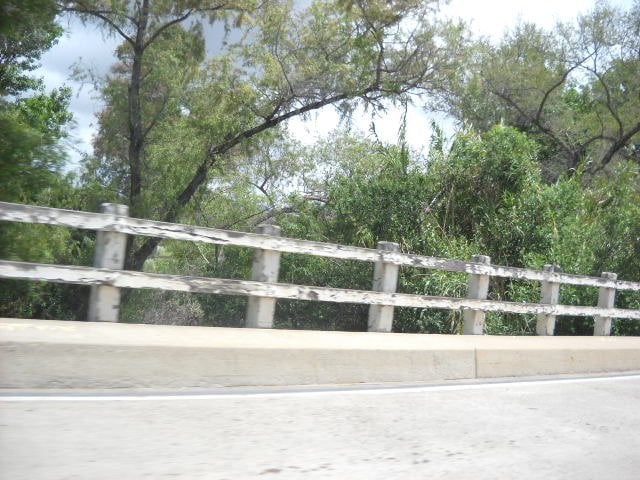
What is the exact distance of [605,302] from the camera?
13258mm

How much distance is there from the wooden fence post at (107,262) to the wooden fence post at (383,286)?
3.65 meters

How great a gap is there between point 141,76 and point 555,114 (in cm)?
1830

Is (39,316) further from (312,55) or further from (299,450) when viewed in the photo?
(299,450)

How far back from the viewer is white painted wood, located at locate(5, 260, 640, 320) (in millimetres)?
6684

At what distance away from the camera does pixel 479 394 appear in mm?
8289

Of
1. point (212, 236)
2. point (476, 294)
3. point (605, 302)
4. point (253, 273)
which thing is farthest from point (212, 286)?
point (605, 302)

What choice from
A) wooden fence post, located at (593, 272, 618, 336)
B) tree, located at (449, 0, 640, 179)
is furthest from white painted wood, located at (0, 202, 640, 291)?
tree, located at (449, 0, 640, 179)

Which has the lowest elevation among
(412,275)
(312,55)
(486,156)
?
(412,275)

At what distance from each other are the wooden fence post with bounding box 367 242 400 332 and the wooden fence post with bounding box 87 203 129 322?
12.0 feet

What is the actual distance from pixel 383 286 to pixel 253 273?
6.77ft

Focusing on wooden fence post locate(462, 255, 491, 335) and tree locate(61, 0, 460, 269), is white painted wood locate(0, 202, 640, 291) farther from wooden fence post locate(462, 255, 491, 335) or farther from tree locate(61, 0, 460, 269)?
tree locate(61, 0, 460, 269)

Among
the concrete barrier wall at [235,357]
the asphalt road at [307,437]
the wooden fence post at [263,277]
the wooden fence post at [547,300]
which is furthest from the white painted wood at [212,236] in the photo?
the asphalt road at [307,437]

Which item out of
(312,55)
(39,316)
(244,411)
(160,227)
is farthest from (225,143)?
(244,411)

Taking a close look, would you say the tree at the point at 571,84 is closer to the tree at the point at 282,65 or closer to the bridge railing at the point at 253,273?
the tree at the point at 282,65
